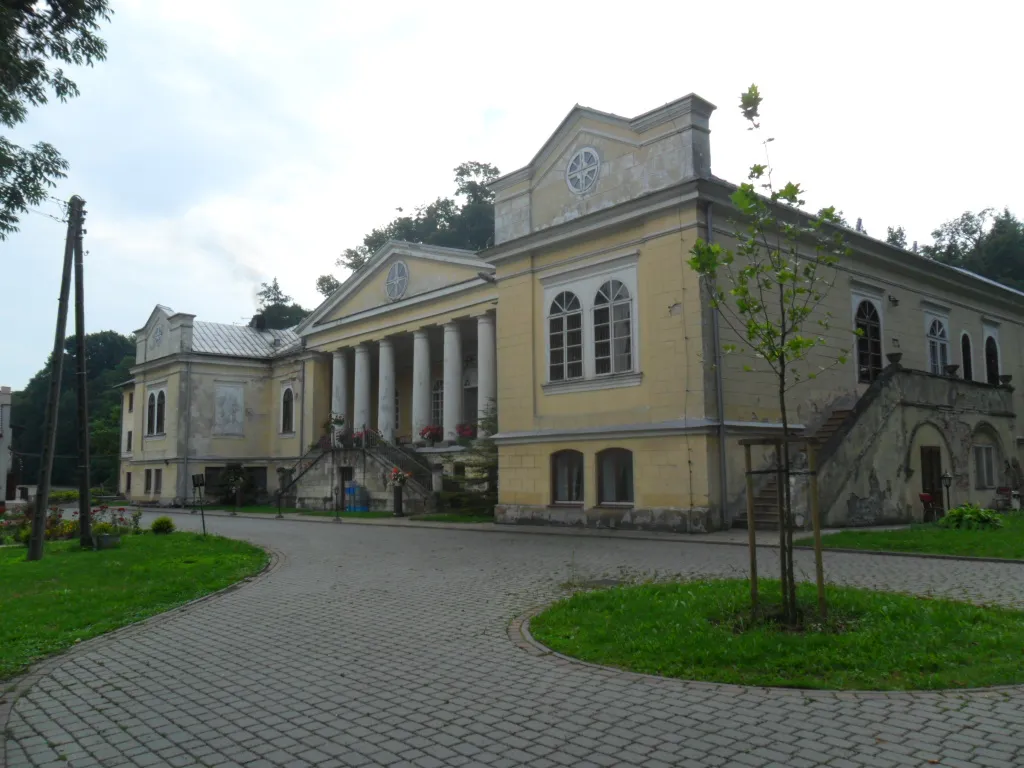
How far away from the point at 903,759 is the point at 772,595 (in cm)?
383

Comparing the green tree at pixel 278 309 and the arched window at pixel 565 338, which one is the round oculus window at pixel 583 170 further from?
the green tree at pixel 278 309

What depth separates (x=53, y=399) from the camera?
51.6 feet

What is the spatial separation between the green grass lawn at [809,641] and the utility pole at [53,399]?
11.8 m

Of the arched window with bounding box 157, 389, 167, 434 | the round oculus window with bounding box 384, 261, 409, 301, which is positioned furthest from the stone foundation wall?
the arched window with bounding box 157, 389, 167, 434

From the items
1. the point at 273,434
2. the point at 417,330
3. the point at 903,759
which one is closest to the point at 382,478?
the point at 417,330

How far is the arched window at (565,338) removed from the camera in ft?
69.7

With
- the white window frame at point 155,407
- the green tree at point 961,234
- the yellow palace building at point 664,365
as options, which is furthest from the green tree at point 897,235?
the white window frame at point 155,407

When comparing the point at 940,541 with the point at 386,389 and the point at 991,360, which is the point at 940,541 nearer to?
the point at 991,360

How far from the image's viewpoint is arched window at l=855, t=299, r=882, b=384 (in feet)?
76.8

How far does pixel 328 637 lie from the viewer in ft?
25.8

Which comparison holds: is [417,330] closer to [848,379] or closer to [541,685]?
[848,379]

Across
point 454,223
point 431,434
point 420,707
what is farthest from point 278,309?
point 420,707

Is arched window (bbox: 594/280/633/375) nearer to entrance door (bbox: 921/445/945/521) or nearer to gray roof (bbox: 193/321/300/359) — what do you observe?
entrance door (bbox: 921/445/945/521)

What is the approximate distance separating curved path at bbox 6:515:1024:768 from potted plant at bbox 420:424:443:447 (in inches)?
860
